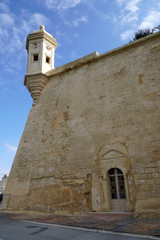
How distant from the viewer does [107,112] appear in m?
7.70

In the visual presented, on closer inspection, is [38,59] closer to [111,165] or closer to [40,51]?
[40,51]

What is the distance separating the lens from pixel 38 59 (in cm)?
1052

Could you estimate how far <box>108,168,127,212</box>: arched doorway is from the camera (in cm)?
659

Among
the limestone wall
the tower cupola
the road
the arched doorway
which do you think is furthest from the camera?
the tower cupola

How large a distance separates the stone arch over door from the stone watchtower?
5.13m

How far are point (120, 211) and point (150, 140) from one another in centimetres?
259

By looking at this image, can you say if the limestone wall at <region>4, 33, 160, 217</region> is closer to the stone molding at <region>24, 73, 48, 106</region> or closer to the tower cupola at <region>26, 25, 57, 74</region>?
the stone molding at <region>24, 73, 48, 106</region>

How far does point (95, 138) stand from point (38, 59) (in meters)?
5.76

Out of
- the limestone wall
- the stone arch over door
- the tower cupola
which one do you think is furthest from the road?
the tower cupola

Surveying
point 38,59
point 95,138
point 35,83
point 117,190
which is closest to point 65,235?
point 117,190

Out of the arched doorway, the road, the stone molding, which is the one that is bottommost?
the road

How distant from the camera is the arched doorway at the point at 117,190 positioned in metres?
6.59

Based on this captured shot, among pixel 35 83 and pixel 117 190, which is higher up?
pixel 35 83

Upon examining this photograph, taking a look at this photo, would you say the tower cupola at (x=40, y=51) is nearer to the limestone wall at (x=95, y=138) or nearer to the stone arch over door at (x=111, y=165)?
the limestone wall at (x=95, y=138)
